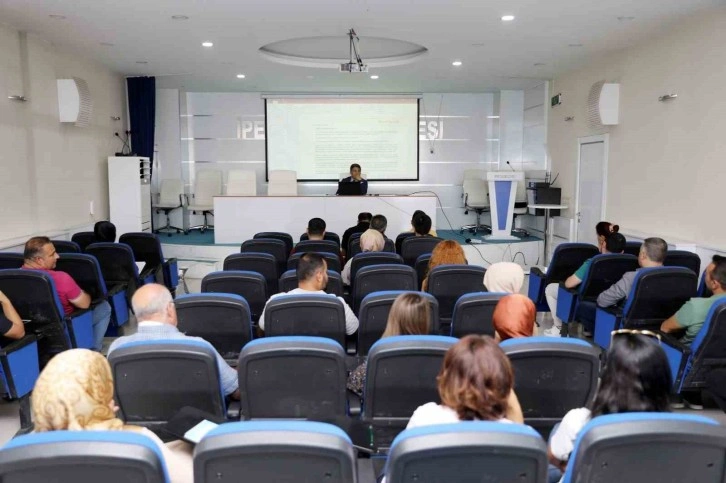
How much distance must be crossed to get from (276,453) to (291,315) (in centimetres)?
191

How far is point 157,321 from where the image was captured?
9.33ft

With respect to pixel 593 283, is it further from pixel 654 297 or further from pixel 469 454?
pixel 469 454

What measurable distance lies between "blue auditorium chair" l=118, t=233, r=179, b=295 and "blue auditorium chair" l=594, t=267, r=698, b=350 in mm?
4636

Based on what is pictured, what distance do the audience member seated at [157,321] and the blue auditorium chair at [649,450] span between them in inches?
64.0

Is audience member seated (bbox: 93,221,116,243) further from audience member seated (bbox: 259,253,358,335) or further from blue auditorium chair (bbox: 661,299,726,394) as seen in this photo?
blue auditorium chair (bbox: 661,299,726,394)

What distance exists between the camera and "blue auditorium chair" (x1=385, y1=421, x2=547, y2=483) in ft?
4.75

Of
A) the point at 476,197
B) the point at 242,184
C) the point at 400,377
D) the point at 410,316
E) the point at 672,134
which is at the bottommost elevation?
the point at 400,377

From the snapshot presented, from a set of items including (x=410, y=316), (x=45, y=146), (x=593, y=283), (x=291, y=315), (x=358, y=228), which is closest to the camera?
(x=410, y=316)

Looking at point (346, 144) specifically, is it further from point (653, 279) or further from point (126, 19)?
point (653, 279)

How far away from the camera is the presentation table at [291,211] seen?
10000 millimetres

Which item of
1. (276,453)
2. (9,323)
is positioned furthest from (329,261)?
(276,453)

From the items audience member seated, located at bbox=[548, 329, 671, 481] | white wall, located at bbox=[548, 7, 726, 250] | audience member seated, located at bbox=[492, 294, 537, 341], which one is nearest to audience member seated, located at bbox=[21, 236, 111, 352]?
audience member seated, located at bbox=[492, 294, 537, 341]

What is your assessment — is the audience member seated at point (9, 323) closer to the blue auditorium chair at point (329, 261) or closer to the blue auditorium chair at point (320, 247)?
the blue auditorium chair at point (329, 261)

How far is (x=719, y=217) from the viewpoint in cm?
644
